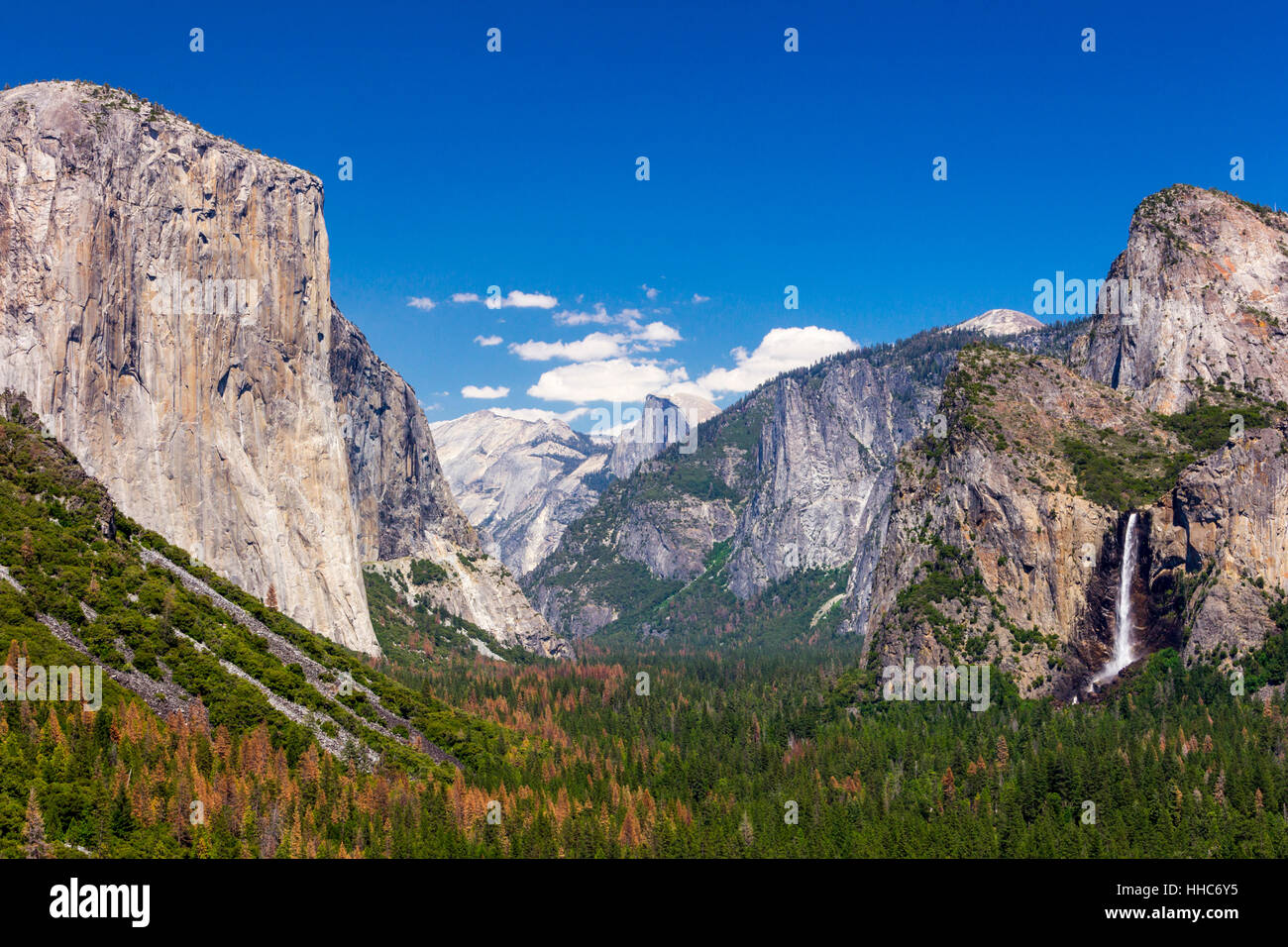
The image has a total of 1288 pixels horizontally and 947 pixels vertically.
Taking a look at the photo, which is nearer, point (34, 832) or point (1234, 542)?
point (34, 832)

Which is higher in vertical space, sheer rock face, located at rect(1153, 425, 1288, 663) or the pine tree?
sheer rock face, located at rect(1153, 425, 1288, 663)

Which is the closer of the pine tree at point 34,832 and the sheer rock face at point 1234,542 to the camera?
the pine tree at point 34,832

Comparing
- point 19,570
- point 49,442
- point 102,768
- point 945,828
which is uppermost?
point 49,442

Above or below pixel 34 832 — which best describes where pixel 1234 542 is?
above

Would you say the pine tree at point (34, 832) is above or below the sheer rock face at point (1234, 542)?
below

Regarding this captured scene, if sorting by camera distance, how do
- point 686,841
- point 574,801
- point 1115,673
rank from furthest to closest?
1. point 1115,673
2. point 574,801
3. point 686,841

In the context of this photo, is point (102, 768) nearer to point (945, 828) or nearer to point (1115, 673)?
point (945, 828)

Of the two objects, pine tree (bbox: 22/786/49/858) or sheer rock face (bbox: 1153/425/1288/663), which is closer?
pine tree (bbox: 22/786/49/858)
